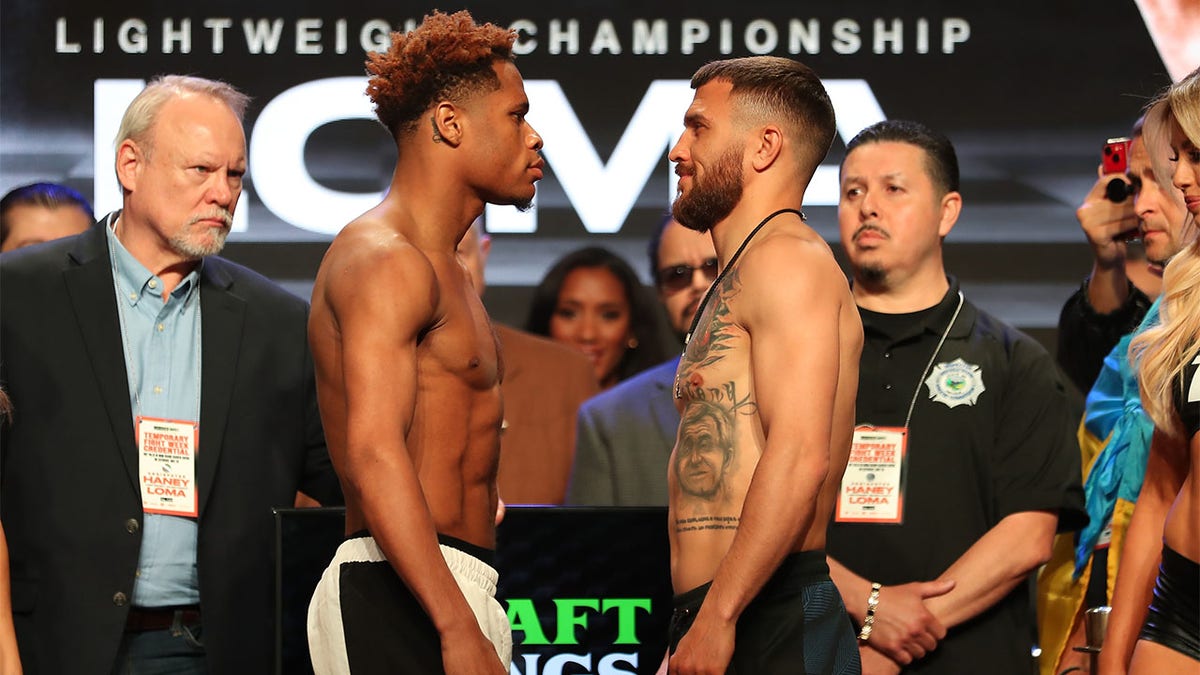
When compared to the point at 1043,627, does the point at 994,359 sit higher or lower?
higher

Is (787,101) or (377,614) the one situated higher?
(787,101)

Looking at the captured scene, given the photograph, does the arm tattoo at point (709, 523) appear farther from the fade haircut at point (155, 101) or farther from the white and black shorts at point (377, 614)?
the fade haircut at point (155, 101)

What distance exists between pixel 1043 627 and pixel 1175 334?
4.61 feet

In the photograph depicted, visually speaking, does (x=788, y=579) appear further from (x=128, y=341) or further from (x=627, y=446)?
(x=128, y=341)

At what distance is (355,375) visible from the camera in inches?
104

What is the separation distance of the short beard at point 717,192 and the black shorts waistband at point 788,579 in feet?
2.23

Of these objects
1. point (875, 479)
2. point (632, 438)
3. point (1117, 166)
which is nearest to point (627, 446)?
point (632, 438)

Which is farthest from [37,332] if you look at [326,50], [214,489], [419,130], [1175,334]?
[1175,334]

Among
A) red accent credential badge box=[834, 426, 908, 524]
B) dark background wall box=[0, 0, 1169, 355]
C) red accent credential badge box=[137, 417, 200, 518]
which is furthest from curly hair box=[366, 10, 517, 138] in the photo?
dark background wall box=[0, 0, 1169, 355]

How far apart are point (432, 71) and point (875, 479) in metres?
1.50

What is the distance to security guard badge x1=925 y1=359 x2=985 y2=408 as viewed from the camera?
365 centimetres

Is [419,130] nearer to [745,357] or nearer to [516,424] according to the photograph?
[745,357]

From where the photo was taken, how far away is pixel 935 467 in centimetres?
362

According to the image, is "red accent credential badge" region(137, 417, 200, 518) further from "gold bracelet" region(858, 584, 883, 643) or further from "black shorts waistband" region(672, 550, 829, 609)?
"gold bracelet" region(858, 584, 883, 643)
